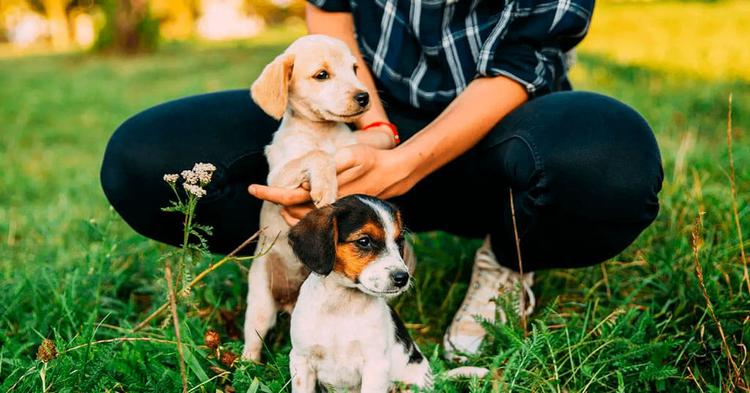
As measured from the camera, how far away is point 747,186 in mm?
4000

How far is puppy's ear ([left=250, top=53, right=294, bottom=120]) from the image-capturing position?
9.17 feet

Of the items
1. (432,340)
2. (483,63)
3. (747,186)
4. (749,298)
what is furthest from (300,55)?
(747,186)

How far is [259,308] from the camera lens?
2.74 m

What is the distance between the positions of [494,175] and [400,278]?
2.75 feet

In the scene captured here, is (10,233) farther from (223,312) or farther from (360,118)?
(360,118)

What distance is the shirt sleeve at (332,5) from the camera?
10.5 feet

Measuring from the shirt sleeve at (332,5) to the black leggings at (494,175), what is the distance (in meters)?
A: 0.52

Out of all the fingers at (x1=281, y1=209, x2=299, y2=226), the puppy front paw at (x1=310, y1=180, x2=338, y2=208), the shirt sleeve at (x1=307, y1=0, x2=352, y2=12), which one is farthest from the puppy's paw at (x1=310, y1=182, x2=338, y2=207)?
the shirt sleeve at (x1=307, y1=0, x2=352, y2=12)

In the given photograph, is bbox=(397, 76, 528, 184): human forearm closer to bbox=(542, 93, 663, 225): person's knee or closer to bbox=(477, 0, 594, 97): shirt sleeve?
bbox=(477, 0, 594, 97): shirt sleeve

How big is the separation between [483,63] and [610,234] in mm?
805

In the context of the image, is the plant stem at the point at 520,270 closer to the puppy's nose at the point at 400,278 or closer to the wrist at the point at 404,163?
the wrist at the point at 404,163

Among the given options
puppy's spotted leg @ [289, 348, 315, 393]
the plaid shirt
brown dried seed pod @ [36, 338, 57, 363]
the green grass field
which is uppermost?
the plaid shirt

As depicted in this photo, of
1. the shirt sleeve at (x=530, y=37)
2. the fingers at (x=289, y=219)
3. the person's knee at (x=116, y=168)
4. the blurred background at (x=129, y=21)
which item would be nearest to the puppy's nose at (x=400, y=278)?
the fingers at (x=289, y=219)

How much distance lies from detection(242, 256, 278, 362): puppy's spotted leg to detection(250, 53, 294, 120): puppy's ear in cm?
58
